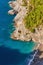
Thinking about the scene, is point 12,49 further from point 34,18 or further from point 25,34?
point 34,18

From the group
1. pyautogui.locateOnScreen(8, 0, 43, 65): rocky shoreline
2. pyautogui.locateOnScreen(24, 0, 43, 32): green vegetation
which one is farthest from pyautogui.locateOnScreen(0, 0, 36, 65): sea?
pyautogui.locateOnScreen(24, 0, 43, 32): green vegetation

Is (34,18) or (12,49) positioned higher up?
(34,18)

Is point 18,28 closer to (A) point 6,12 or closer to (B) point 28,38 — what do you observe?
(B) point 28,38

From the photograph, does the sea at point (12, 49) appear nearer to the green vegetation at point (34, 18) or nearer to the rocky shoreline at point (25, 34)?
the rocky shoreline at point (25, 34)

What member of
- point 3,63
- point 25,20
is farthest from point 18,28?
point 3,63

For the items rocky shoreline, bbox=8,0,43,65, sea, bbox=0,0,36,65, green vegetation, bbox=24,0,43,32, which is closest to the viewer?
sea, bbox=0,0,36,65

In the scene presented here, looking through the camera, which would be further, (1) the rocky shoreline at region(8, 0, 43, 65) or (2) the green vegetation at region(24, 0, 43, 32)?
(2) the green vegetation at region(24, 0, 43, 32)

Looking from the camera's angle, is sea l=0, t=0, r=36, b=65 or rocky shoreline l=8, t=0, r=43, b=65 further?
rocky shoreline l=8, t=0, r=43, b=65

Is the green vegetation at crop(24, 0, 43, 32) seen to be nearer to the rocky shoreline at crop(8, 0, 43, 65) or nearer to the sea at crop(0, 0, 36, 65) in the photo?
the rocky shoreline at crop(8, 0, 43, 65)

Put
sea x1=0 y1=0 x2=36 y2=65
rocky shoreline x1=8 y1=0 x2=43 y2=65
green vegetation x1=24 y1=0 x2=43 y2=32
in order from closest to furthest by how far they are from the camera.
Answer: sea x1=0 y1=0 x2=36 y2=65
rocky shoreline x1=8 y1=0 x2=43 y2=65
green vegetation x1=24 y1=0 x2=43 y2=32

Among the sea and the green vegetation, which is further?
the green vegetation

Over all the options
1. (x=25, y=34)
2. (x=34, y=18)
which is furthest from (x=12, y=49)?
(x=34, y=18)
